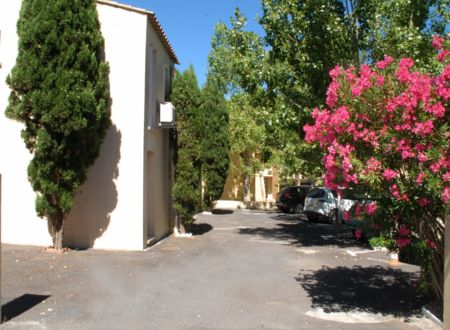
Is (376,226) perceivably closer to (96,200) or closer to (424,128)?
(424,128)

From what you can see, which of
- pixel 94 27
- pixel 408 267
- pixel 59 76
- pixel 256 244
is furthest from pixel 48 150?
pixel 408 267

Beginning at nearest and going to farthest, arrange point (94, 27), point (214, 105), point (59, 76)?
point (59, 76) < point (94, 27) < point (214, 105)

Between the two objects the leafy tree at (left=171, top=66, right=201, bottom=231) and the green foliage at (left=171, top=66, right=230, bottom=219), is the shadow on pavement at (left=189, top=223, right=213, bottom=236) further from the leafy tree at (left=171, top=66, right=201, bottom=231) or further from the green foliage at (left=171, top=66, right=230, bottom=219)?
the leafy tree at (left=171, top=66, right=201, bottom=231)

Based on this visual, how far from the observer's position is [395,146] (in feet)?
18.9

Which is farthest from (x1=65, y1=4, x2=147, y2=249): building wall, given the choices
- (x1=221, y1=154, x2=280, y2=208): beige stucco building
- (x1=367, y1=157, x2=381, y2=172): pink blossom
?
(x1=221, y1=154, x2=280, y2=208): beige stucco building

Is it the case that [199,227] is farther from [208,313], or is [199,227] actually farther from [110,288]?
[208,313]

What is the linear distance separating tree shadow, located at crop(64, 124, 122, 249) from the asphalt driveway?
28.6 inches

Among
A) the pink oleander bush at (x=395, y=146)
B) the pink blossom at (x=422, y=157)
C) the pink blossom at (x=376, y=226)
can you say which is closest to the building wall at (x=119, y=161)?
the pink oleander bush at (x=395, y=146)

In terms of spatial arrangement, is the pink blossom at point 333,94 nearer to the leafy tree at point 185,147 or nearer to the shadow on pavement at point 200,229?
the leafy tree at point 185,147

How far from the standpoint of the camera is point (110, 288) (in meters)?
8.03

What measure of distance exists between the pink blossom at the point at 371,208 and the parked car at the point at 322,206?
15.8 meters

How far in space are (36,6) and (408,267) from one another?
9798 mm

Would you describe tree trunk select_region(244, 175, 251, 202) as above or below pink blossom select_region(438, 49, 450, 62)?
below

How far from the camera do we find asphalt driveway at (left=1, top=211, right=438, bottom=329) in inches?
253
